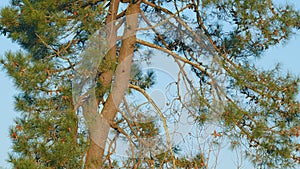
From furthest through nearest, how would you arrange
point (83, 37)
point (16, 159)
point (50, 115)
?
point (83, 37) < point (50, 115) < point (16, 159)

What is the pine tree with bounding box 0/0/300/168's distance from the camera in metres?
5.18

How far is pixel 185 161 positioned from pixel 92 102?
0.89 metres

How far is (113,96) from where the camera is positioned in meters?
5.99

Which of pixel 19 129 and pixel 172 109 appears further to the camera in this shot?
pixel 172 109

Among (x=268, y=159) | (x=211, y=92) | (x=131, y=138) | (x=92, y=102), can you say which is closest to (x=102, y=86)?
(x=92, y=102)

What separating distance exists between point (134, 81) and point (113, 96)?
40cm

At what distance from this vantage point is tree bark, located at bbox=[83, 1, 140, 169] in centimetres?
567

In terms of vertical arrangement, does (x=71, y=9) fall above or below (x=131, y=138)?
above

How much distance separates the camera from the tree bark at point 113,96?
5.67m

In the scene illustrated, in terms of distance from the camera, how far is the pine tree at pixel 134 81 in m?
5.18

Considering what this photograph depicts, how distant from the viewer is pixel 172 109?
233 inches

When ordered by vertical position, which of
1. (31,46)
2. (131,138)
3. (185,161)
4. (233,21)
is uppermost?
(233,21)

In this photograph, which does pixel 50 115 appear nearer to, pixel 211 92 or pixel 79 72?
pixel 79 72

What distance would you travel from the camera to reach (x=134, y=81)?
249 inches
